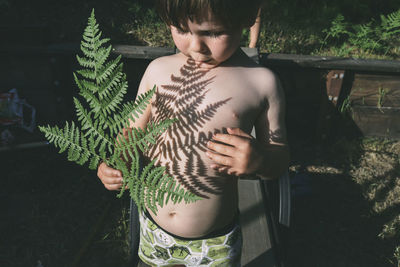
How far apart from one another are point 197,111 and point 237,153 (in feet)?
0.85

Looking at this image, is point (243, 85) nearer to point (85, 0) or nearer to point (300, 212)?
point (300, 212)

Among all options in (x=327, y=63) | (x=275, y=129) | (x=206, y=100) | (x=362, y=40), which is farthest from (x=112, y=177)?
(x=362, y=40)

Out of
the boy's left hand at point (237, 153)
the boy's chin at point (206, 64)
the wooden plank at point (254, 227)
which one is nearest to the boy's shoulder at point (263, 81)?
the boy's chin at point (206, 64)

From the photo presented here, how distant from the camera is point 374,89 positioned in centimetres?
336

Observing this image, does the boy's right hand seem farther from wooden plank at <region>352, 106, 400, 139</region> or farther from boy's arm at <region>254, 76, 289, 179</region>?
wooden plank at <region>352, 106, 400, 139</region>

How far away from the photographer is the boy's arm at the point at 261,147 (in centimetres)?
116

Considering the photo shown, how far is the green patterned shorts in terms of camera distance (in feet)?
4.93

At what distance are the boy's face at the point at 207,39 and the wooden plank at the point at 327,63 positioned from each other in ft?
6.50

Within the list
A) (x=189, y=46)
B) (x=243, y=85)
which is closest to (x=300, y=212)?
(x=243, y=85)

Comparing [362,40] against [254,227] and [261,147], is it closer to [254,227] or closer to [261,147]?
[254,227]

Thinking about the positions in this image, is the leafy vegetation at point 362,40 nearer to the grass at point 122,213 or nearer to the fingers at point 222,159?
the grass at point 122,213

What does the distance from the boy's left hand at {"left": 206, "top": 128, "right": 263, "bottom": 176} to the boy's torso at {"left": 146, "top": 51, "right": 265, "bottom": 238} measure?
0.14 m

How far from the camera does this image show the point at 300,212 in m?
3.15

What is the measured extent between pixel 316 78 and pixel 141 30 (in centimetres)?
193
